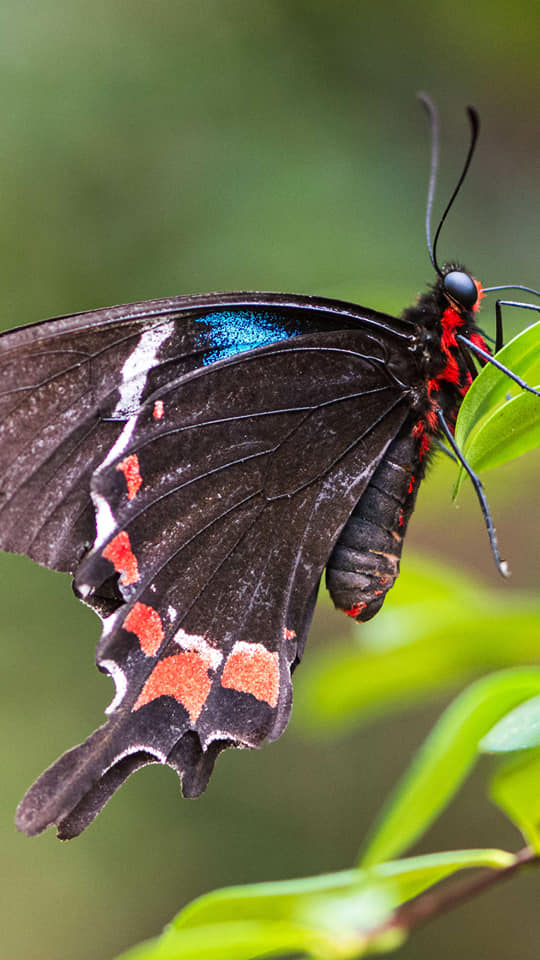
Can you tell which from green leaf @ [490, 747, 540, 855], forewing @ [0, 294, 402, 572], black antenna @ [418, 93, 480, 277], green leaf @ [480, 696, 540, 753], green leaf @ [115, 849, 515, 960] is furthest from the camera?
black antenna @ [418, 93, 480, 277]

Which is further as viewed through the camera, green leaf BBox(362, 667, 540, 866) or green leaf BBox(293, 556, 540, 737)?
green leaf BBox(293, 556, 540, 737)

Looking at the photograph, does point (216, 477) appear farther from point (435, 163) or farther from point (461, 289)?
point (435, 163)

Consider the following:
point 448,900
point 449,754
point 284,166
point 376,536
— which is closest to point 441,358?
point 376,536

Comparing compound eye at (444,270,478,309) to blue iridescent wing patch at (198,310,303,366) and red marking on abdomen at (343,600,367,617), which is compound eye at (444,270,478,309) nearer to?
blue iridescent wing patch at (198,310,303,366)

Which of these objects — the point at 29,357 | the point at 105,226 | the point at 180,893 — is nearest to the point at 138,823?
the point at 180,893

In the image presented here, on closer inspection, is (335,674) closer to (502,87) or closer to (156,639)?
(156,639)

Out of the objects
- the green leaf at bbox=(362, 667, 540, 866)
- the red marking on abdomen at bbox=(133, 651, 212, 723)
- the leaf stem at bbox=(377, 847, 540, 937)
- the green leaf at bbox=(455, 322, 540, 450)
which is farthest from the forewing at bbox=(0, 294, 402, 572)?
the leaf stem at bbox=(377, 847, 540, 937)

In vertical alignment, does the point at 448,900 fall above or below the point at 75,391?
below
